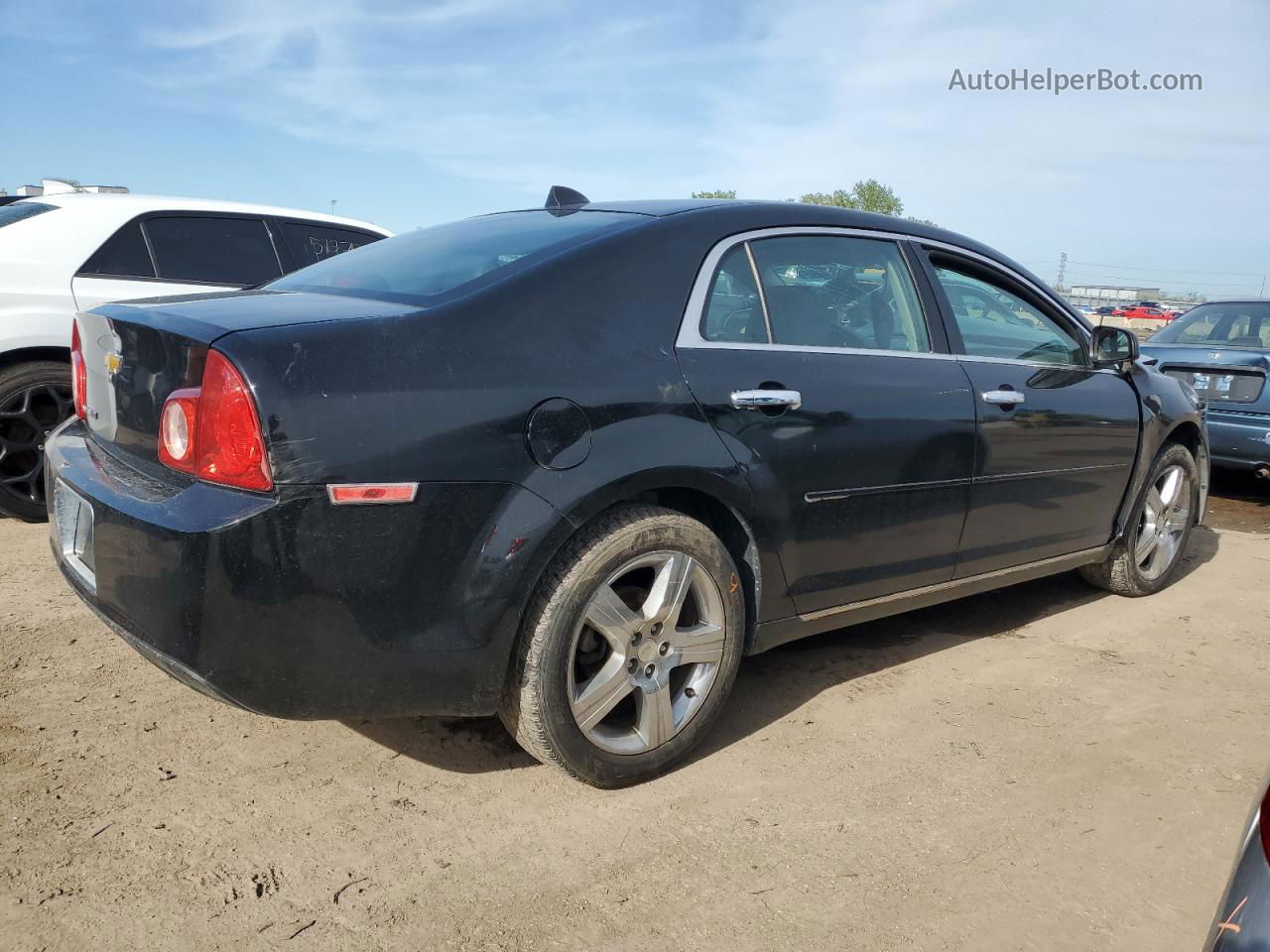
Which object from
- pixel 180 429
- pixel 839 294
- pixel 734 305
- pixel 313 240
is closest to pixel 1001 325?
pixel 839 294

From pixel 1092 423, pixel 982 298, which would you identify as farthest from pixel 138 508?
pixel 1092 423

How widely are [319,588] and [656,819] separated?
42.2 inches

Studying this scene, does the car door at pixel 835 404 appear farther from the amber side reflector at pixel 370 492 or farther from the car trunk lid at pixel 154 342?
the car trunk lid at pixel 154 342

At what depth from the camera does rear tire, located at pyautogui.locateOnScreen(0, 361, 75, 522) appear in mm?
4852

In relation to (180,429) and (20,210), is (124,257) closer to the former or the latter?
(20,210)

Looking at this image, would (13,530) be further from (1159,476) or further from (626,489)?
(1159,476)

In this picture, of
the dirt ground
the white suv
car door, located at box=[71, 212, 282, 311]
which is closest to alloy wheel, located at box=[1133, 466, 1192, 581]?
the dirt ground

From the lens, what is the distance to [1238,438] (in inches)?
272

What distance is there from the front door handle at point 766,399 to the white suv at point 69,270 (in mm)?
3012

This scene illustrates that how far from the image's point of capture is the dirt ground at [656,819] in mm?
2186

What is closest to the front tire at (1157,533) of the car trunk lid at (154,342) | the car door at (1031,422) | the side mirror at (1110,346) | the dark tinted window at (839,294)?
the car door at (1031,422)

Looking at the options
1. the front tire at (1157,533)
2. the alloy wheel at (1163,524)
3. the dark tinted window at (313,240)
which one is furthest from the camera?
the dark tinted window at (313,240)

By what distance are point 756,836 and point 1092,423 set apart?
2.43 meters

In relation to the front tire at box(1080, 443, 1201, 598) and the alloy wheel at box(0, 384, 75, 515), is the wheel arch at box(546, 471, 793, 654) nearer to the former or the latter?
the front tire at box(1080, 443, 1201, 598)
